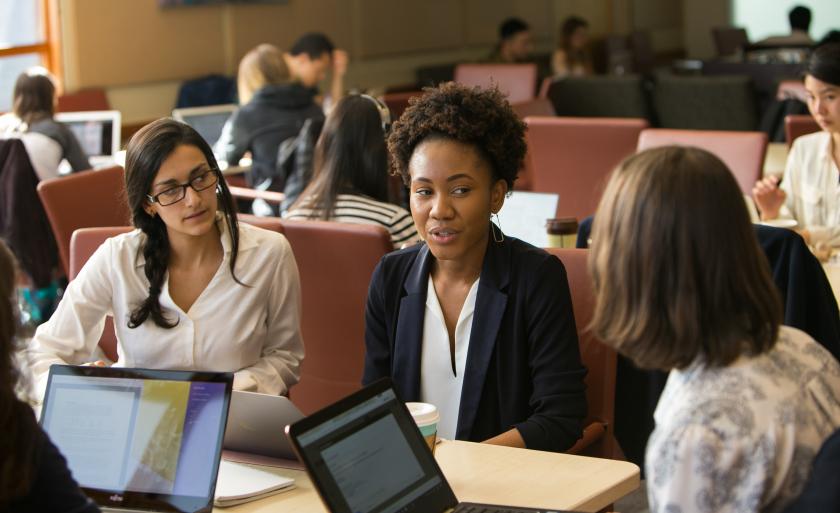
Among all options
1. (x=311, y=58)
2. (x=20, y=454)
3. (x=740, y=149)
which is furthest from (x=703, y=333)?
(x=311, y=58)

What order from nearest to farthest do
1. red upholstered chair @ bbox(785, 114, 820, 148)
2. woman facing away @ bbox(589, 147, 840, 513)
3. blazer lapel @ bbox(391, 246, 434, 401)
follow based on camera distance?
woman facing away @ bbox(589, 147, 840, 513)
blazer lapel @ bbox(391, 246, 434, 401)
red upholstered chair @ bbox(785, 114, 820, 148)

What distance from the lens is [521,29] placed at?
10.2 m

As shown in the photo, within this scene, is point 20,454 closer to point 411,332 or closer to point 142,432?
point 142,432

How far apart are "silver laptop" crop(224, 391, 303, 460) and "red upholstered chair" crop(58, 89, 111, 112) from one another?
555 cm

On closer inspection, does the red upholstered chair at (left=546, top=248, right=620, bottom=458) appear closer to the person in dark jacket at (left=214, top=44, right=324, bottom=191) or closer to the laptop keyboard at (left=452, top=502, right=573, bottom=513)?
the laptop keyboard at (left=452, top=502, right=573, bottom=513)

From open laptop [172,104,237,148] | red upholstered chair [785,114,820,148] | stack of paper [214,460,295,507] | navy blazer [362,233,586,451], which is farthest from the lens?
open laptop [172,104,237,148]

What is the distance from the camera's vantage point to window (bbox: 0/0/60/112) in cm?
726

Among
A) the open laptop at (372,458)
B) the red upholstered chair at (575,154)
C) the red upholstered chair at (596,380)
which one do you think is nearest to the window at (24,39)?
the red upholstered chair at (575,154)

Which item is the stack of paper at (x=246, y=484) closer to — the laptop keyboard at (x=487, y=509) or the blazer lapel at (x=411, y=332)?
the laptop keyboard at (x=487, y=509)

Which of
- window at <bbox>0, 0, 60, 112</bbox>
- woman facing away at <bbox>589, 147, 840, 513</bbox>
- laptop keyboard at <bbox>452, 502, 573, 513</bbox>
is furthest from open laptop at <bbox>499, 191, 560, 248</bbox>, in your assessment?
window at <bbox>0, 0, 60, 112</bbox>

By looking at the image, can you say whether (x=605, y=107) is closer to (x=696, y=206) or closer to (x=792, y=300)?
(x=792, y=300)

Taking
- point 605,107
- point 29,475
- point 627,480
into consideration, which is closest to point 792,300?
point 627,480

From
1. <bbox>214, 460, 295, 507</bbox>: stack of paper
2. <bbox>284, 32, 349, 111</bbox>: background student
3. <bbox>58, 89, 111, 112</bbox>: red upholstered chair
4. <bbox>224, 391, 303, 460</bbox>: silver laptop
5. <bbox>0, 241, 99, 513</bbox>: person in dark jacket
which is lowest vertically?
<bbox>214, 460, 295, 507</bbox>: stack of paper

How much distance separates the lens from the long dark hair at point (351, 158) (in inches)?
148
